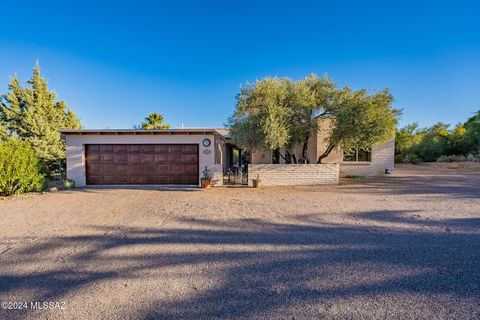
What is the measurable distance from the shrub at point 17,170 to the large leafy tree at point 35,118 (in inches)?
175

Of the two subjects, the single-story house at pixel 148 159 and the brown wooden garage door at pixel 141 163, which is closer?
the single-story house at pixel 148 159

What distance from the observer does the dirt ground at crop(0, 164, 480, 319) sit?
2129 mm

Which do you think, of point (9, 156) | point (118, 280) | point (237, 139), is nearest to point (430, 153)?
point (237, 139)

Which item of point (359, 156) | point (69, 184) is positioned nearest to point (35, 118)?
point (69, 184)

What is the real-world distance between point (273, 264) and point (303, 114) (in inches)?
338

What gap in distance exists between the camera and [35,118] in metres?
14.0

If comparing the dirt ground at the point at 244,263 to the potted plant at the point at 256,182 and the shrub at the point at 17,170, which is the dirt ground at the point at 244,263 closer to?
the shrub at the point at 17,170

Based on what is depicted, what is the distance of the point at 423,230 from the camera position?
165 inches

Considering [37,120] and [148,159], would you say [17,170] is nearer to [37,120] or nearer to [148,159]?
[148,159]

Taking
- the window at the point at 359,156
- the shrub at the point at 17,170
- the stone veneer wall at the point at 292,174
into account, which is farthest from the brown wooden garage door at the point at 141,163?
the window at the point at 359,156

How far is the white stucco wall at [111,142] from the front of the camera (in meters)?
10.0

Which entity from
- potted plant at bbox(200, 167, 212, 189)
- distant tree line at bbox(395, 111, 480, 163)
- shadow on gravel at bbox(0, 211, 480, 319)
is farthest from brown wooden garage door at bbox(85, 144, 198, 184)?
distant tree line at bbox(395, 111, 480, 163)

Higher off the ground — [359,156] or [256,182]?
[359,156]

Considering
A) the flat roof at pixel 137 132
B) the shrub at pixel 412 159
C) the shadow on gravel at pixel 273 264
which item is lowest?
the shadow on gravel at pixel 273 264
